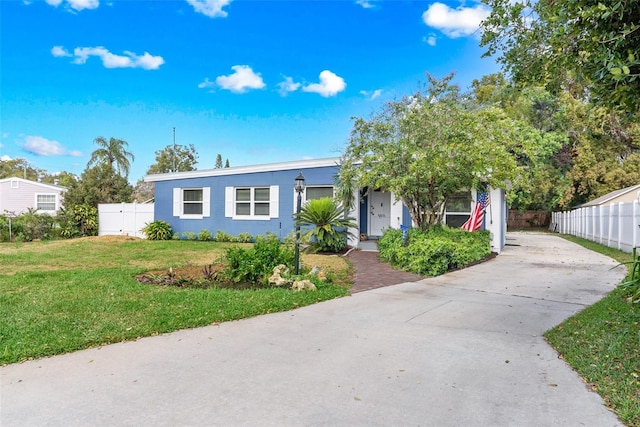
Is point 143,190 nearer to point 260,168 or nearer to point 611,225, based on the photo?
point 260,168

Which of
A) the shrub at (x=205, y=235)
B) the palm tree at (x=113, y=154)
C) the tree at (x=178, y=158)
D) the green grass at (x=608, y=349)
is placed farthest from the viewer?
the tree at (x=178, y=158)

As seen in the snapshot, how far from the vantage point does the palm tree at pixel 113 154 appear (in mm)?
22875

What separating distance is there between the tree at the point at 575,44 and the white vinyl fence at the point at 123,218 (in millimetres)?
16104

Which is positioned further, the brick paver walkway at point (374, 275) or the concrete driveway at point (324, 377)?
the brick paver walkway at point (374, 275)

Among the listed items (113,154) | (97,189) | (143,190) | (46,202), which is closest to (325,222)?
(97,189)

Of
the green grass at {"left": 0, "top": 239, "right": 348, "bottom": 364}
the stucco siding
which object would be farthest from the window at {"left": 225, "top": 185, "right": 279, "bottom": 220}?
the green grass at {"left": 0, "top": 239, "right": 348, "bottom": 364}

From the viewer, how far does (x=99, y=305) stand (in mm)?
5098

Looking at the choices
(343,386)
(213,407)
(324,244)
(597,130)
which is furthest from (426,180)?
(597,130)

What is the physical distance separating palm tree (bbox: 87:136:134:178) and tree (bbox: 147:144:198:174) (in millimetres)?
6640

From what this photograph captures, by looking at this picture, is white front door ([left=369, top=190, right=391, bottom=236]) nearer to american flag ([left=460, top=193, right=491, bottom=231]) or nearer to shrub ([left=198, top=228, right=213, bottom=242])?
american flag ([left=460, top=193, right=491, bottom=231])

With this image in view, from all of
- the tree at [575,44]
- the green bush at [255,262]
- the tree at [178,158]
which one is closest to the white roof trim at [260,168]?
the green bush at [255,262]

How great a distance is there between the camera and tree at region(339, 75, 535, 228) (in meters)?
8.59

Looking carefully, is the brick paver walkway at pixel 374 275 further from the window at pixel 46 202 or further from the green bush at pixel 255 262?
the window at pixel 46 202

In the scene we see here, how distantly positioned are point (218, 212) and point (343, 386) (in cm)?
1340
